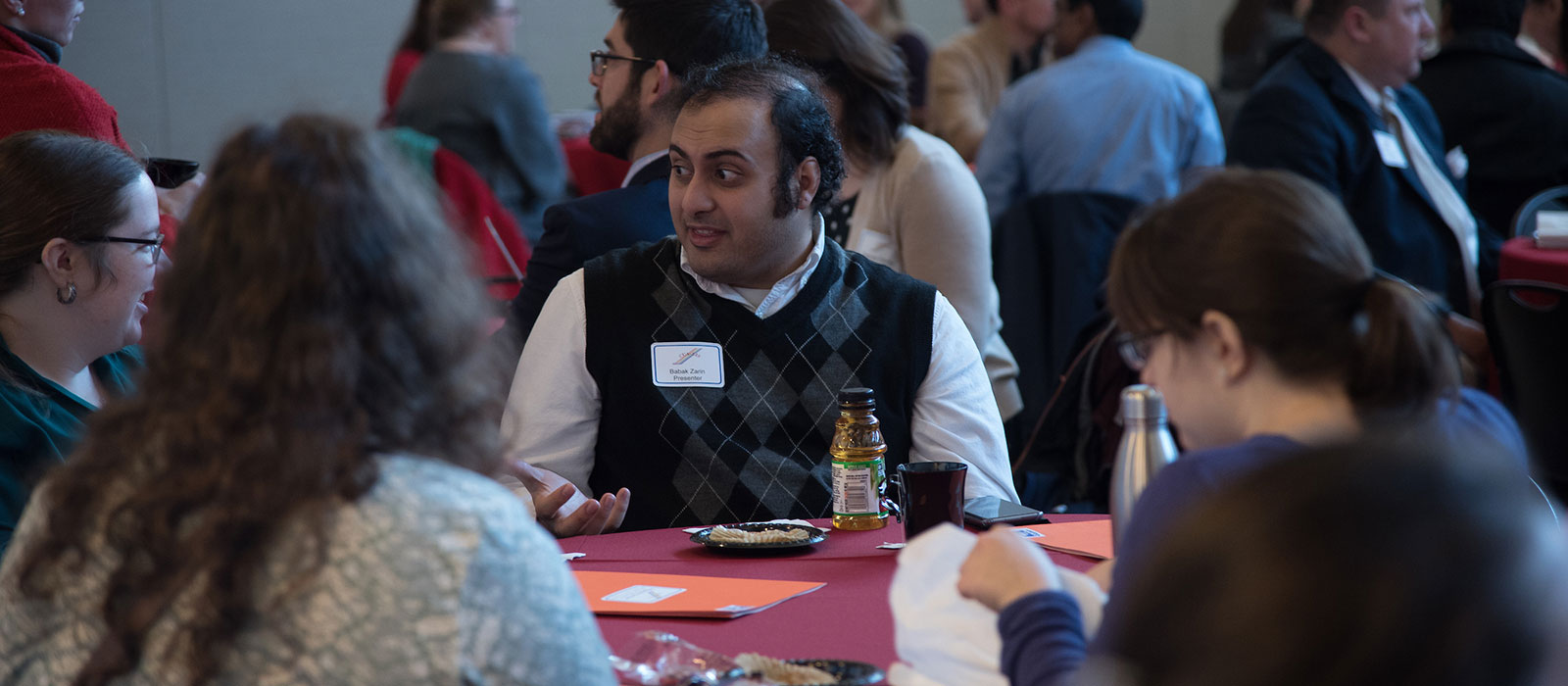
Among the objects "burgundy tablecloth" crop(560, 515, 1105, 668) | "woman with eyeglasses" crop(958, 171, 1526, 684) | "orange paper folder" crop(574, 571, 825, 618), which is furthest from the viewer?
"orange paper folder" crop(574, 571, 825, 618)

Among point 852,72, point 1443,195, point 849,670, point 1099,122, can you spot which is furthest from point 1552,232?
→ point 849,670

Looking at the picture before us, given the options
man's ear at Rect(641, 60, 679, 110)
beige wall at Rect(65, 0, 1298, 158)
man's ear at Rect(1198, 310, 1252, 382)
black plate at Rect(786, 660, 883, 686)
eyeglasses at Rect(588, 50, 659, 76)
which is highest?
man's ear at Rect(1198, 310, 1252, 382)

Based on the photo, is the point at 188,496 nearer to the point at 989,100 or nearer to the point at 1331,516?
the point at 1331,516

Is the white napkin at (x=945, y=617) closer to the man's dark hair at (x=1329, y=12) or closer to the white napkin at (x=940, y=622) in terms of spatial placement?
the white napkin at (x=940, y=622)

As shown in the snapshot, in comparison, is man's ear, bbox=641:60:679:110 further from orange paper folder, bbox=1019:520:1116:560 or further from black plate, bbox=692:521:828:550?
orange paper folder, bbox=1019:520:1116:560

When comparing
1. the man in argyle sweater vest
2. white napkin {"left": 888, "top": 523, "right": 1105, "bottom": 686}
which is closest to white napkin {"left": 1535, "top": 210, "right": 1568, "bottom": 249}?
the man in argyle sweater vest

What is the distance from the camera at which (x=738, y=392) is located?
7.74 ft

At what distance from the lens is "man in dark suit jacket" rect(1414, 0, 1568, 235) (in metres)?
4.55

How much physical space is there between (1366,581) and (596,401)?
1.92m

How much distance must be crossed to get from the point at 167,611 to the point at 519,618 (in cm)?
26

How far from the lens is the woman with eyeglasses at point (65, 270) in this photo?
6.70ft

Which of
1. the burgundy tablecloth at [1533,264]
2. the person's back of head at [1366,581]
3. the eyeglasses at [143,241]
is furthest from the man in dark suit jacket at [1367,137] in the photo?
the person's back of head at [1366,581]

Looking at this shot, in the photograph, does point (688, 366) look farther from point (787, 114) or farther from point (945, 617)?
point (945, 617)

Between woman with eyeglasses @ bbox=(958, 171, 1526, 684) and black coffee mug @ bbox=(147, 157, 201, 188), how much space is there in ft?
6.12
